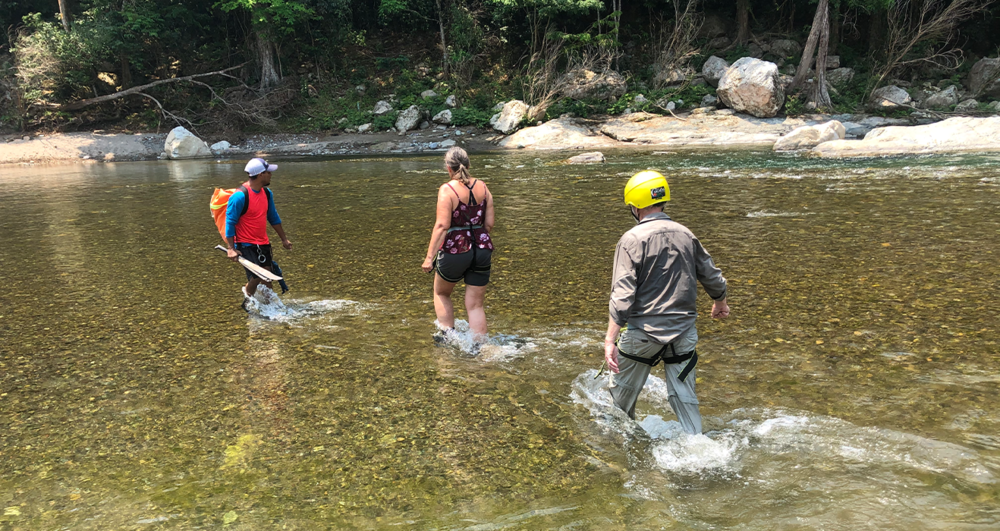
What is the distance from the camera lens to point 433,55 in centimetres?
3725

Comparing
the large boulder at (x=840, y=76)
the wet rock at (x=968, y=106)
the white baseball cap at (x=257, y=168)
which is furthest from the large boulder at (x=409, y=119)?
the white baseball cap at (x=257, y=168)

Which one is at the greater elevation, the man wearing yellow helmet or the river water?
the man wearing yellow helmet

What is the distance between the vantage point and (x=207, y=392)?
16.8 ft

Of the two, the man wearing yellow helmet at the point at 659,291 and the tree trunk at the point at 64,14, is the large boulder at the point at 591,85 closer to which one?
the tree trunk at the point at 64,14

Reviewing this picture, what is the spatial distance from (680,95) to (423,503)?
29.7 metres

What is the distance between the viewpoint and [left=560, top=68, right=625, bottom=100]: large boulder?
30859 mm

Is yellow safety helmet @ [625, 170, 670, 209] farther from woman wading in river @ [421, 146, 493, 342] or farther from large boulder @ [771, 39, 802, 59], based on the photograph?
large boulder @ [771, 39, 802, 59]

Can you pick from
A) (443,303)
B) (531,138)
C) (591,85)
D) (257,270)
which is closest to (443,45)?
(591,85)

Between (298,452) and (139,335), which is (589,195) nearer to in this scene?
(139,335)

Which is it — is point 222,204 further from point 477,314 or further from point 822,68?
point 822,68

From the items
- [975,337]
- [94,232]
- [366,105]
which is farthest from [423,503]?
[366,105]

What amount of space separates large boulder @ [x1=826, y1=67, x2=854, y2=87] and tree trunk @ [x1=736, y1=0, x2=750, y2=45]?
482 centimetres

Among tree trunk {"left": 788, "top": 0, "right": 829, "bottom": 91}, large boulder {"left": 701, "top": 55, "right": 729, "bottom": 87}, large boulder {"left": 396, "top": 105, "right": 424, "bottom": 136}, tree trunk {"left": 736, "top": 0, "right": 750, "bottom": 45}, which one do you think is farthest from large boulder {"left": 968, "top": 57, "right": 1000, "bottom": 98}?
large boulder {"left": 396, "top": 105, "right": 424, "bottom": 136}

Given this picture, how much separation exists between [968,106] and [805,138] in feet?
34.2
